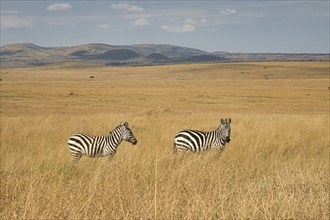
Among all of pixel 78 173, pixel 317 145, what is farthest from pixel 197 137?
pixel 78 173

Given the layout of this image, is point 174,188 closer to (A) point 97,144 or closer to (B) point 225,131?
(B) point 225,131

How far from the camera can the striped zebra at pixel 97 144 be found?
31.4 ft

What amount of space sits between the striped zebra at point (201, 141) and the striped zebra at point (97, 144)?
3.91 feet

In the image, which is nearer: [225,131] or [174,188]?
[174,188]

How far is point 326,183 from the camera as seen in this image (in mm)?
5570

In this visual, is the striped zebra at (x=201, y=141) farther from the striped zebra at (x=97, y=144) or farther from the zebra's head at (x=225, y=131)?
the striped zebra at (x=97, y=144)

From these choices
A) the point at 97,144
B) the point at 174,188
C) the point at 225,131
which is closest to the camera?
the point at 174,188

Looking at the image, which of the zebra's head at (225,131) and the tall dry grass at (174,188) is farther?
the zebra's head at (225,131)

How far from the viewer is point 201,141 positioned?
32.2 feet

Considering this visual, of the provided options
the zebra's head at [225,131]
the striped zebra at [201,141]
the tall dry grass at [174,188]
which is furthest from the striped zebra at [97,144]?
the zebra's head at [225,131]

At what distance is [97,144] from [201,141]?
2.57 metres

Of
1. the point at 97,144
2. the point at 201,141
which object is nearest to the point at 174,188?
the point at 201,141

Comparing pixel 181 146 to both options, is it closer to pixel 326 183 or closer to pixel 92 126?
pixel 326 183

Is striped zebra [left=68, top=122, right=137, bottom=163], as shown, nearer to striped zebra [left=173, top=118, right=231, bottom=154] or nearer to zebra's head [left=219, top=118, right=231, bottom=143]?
striped zebra [left=173, top=118, right=231, bottom=154]
